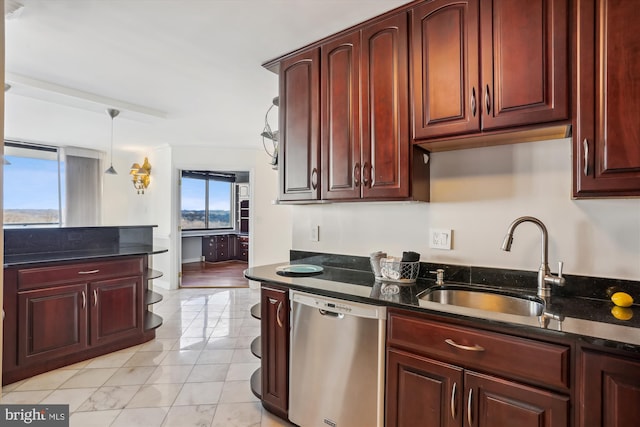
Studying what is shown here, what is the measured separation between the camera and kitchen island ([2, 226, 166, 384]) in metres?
2.38

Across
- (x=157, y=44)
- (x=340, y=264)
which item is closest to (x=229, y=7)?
(x=157, y=44)

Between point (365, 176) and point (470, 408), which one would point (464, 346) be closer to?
point (470, 408)

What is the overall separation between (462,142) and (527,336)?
0.96 metres

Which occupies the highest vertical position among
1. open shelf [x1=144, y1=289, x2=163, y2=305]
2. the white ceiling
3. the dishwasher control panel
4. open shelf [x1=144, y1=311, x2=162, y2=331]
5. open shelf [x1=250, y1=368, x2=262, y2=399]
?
the white ceiling

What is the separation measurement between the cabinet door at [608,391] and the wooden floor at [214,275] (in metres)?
4.95

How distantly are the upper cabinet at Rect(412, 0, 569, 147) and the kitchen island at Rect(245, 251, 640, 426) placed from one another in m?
0.80

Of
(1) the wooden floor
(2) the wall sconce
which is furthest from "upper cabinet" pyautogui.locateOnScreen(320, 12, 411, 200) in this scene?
(2) the wall sconce

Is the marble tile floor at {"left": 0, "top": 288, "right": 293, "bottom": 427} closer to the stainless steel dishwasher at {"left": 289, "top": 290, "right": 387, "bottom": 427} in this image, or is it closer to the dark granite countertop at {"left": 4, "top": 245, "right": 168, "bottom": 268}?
the stainless steel dishwasher at {"left": 289, "top": 290, "right": 387, "bottom": 427}

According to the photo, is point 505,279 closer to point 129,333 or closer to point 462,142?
point 462,142

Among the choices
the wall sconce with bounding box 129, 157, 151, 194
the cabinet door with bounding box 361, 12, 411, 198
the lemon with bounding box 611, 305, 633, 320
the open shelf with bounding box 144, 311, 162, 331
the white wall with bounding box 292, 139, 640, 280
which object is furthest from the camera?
the wall sconce with bounding box 129, 157, 151, 194

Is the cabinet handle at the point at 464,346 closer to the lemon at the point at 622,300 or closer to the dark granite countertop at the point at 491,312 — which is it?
the dark granite countertop at the point at 491,312

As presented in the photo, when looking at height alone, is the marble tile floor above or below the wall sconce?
below

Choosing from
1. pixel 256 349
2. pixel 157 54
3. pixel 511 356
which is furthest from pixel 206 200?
pixel 511 356

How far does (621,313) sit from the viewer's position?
126 centimetres
